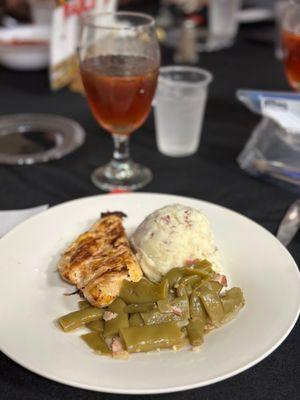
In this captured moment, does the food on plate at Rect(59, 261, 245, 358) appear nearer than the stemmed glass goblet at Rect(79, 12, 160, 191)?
Yes

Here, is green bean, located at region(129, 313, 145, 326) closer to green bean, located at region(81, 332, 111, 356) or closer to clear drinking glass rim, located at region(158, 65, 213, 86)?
green bean, located at region(81, 332, 111, 356)

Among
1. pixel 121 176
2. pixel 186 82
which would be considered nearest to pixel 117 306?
pixel 121 176

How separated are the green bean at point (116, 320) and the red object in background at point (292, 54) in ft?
2.71

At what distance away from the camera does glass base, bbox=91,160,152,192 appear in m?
1.13

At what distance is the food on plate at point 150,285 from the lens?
685 mm

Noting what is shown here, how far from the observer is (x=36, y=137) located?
130 centimetres

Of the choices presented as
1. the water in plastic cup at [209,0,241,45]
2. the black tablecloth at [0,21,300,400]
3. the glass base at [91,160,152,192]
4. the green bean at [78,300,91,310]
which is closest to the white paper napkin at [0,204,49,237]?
the black tablecloth at [0,21,300,400]

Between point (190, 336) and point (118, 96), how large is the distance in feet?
1.79

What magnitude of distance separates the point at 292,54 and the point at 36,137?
2.07 ft

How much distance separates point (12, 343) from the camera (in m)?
0.64

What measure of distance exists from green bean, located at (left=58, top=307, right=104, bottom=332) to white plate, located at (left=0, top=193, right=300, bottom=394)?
1 cm

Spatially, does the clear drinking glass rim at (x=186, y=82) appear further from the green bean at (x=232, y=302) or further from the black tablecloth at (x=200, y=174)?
the green bean at (x=232, y=302)

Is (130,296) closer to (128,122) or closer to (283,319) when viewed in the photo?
(283,319)

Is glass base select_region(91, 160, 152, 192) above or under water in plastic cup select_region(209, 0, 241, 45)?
under
